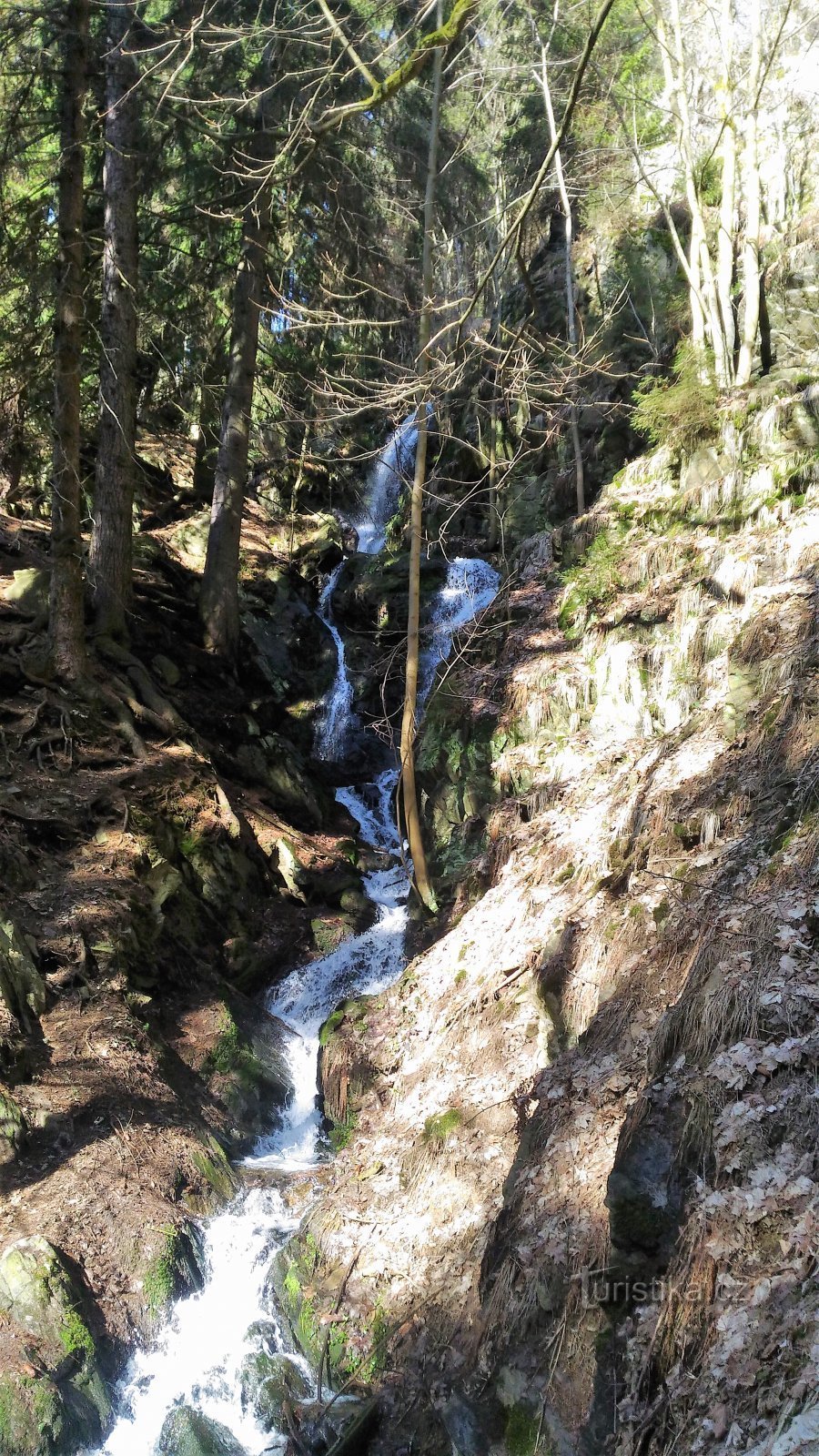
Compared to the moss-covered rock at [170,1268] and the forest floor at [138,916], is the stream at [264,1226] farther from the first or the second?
the forest floor at [138,916]

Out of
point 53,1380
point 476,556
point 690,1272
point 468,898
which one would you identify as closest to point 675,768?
point 468,898

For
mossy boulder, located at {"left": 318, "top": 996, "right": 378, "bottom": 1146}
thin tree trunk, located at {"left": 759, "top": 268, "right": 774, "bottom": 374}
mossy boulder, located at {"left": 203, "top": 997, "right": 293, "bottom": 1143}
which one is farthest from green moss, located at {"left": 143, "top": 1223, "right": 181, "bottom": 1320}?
thin tree trunk, located at {"left": 759, "top": 268, "right": 774, "bottom": 374}

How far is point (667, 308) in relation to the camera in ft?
49.7

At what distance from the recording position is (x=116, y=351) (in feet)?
34.9

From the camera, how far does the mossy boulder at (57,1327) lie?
216 inches

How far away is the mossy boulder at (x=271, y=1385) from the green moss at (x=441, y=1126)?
162 cm

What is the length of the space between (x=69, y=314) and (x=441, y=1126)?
28.7ft

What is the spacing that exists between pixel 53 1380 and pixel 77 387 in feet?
28.7

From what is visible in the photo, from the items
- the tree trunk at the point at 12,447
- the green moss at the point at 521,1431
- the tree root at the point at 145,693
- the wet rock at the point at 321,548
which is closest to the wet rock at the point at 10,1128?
the green moss at the point at 521,1431

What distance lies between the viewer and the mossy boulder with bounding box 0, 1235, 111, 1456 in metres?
5.49

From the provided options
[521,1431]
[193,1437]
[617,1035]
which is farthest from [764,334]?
[193,1437]

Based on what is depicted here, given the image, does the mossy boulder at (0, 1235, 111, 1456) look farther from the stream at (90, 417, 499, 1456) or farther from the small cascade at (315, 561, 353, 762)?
the small cascade at (315, 561, 353, 762)

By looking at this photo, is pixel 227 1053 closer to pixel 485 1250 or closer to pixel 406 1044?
pixel 406 1044

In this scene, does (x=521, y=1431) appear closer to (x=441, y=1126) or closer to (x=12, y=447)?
(x=441, y=1126)
